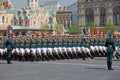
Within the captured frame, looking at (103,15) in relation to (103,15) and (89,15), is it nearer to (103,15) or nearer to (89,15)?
(103,15)

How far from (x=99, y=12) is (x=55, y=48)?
93638 mm

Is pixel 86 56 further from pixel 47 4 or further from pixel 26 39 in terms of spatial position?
pixel 47 4

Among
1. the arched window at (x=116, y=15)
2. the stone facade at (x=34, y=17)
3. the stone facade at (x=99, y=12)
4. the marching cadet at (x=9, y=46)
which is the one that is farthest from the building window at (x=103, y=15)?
the marching cadet at (x=9, y=46)

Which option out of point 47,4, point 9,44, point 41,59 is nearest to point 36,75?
point 9,44

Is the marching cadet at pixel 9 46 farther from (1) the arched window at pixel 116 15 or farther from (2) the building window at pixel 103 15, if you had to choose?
(2) the building window at pixel 103 15

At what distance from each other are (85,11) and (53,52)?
3707 inches

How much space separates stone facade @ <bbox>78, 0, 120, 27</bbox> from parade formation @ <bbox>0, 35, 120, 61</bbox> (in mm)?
88008

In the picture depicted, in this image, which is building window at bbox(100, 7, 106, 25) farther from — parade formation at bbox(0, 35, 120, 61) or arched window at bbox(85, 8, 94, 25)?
parade formation at bbox(0, 35, 120, 61)

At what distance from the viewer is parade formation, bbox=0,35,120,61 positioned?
27.3 meters

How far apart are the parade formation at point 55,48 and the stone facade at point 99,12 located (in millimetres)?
88008

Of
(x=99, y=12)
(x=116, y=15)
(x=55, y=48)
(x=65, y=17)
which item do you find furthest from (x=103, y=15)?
(x=55, y=48)

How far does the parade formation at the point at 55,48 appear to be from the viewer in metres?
27.3

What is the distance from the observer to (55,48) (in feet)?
91.2

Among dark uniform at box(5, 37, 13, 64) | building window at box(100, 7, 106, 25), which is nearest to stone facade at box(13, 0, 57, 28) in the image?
building window at box(100, 7, 106, 25)
